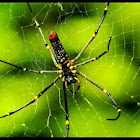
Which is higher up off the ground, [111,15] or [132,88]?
[111,15]

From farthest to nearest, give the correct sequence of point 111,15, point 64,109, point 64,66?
point 111,15 < point 64,109 < point 64,66

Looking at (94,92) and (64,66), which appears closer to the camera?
(64,66)

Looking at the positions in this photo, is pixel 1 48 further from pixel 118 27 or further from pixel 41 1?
pixel 118 27

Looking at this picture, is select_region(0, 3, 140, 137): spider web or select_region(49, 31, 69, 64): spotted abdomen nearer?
select_region(49, 31, 69, 64): spotted abdomen

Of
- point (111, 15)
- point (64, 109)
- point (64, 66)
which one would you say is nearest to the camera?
point (64, 66)

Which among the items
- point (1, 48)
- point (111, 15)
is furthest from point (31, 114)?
point (111, 15)

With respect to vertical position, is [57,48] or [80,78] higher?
[57,48]

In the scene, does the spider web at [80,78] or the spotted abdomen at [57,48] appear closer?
the spotted abdomen at [57,48]

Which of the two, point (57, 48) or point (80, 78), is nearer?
point (57, 48)
